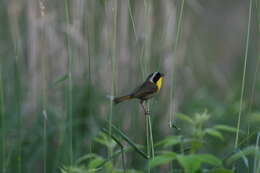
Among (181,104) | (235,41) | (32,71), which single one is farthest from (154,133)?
(235,41)

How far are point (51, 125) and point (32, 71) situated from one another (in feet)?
1.41

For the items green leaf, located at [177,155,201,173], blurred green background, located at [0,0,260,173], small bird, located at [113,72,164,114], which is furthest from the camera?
blurred green background, located at [0,0,260,173]

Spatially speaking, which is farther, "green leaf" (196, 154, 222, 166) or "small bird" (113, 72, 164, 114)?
"small bird" (113, 72, 164, 114)

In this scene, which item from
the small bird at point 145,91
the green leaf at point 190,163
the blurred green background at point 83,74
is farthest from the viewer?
the blurred green background at point 83,74

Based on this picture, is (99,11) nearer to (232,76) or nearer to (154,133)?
(154,133)

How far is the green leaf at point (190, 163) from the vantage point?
1450 millimetres

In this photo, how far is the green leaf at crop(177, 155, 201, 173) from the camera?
1450 mm

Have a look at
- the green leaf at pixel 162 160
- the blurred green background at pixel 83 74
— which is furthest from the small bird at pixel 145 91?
the blurred green background at pixel 83 74

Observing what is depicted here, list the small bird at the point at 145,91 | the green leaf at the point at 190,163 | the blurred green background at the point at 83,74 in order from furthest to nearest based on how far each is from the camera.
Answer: the blurred green background at the point at 83,74 → the small bird at the point at 145,91 → the green leaf at the point at 190,163

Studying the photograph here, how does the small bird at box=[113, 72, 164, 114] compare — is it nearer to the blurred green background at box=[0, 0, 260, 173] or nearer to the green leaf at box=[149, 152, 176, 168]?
the green leaf at box=[149, 152, 176, 168]

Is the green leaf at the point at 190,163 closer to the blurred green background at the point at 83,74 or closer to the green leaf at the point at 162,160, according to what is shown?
the green leaf at the point at 162,160

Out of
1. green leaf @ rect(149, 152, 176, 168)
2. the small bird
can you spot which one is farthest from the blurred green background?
green leaf @ rect(149, 152, 176, 168)

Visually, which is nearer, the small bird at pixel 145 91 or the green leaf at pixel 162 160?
the green leaf at pixel 162 160

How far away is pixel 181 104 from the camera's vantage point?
13.3 feet
